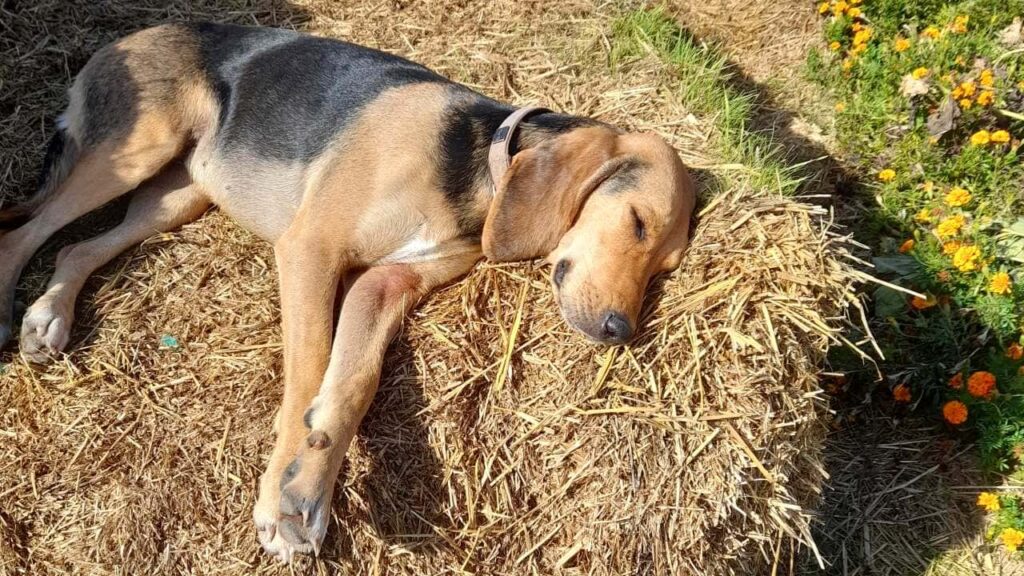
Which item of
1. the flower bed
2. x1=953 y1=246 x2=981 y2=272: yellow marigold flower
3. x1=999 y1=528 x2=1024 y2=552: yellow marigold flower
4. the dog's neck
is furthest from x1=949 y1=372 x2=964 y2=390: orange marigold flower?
the dog's neck

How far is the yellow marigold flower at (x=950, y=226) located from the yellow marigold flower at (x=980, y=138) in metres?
0.59

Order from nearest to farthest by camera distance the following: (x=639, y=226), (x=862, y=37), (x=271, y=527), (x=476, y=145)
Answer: (x=271, y=527) < (x=639, y=226) < (x=476, y=145) < (x=862, y=37)

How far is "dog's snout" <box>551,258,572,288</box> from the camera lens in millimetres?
4023

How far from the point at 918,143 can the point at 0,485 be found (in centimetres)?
621

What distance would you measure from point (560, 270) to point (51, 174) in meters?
3.35

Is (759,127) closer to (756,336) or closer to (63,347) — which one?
(756,336)

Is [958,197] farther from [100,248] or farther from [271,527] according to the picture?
[100,248]

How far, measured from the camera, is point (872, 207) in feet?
19.0

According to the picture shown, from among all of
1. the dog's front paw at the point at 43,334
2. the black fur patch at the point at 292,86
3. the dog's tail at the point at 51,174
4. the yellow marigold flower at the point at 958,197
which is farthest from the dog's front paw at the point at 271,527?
the yellow marigold flower at the point at 958,197

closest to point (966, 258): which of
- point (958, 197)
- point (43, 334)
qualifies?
point (958, 197)

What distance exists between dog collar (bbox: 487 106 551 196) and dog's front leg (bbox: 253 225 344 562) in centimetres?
96

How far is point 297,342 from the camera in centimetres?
396

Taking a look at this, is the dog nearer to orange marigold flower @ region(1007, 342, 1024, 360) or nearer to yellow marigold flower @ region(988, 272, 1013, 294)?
yellow marigold flower @ region(988, 272, 1013, 294)

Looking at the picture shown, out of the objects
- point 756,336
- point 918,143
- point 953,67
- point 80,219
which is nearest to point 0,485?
point 80,219
